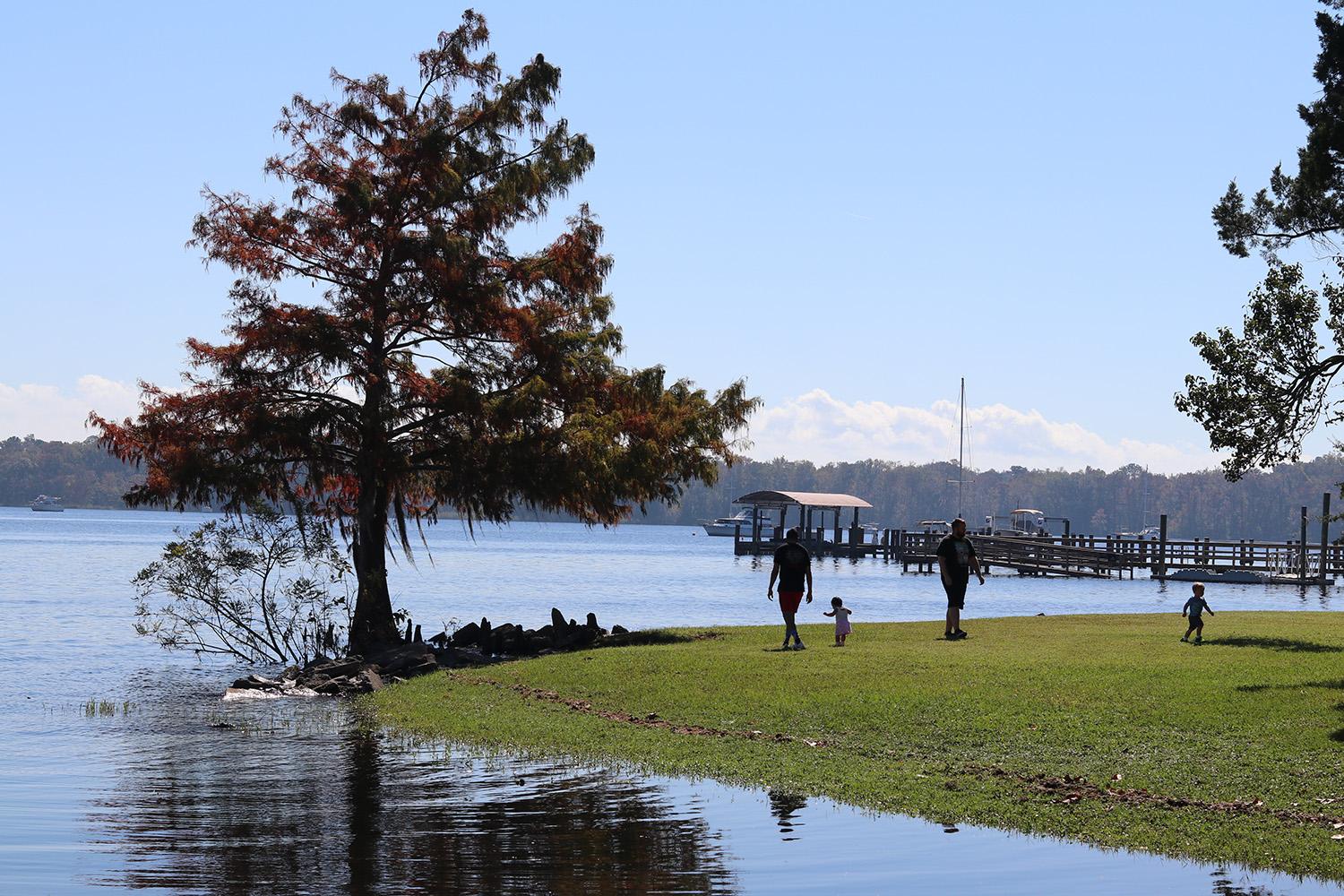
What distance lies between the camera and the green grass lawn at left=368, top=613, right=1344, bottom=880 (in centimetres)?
1169

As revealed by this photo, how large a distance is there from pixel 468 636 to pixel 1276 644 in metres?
16.5

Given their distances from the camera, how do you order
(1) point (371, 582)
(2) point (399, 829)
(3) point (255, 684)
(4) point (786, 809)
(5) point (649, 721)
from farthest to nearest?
(1) point (371, 582) → (3) point (255, 684) → (5) point (649, 721) → (4) point (786, 809) → (2) point (399, 829)

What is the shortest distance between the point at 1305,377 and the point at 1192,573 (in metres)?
56.0

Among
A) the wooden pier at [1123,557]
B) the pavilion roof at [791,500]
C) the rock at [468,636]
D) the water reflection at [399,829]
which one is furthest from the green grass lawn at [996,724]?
the pavilion roof at [791,500]

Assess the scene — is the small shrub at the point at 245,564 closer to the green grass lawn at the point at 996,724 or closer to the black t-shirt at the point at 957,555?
the green grass lawn at the point at 996,724

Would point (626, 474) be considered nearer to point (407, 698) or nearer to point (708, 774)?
point (407, 698)

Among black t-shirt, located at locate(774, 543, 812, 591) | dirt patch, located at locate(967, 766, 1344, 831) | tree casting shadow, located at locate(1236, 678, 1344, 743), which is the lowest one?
dirt patch, located at locate(967, 766, 1344, 831)

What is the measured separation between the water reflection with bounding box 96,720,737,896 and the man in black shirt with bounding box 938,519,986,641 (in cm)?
1074

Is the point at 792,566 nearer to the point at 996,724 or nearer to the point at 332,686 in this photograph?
the point at 996,724

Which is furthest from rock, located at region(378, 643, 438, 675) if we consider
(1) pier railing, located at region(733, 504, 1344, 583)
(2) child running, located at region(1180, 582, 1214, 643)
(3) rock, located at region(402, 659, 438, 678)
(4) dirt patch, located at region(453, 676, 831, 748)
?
(1) pier railing, located at region(733, 504, 1344, 583)

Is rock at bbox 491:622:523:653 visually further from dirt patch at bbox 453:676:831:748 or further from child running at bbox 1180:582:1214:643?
child running at bbox 1180:582:1214:643

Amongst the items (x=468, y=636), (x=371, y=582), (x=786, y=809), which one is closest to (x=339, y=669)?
(x=371, y=582)

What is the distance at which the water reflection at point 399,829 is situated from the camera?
34.1 feet

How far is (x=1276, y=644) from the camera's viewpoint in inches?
886
